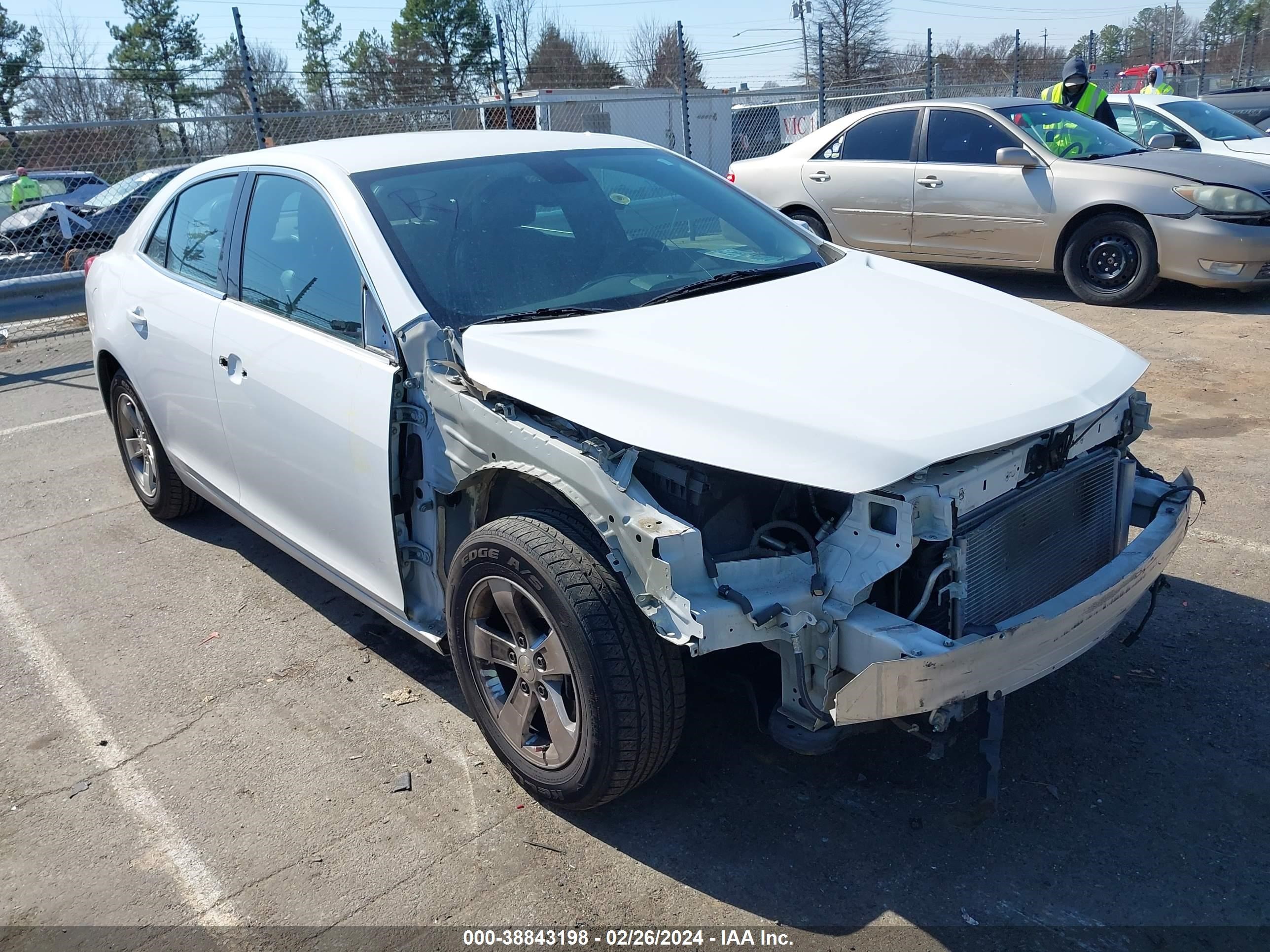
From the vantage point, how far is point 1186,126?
1116 cm

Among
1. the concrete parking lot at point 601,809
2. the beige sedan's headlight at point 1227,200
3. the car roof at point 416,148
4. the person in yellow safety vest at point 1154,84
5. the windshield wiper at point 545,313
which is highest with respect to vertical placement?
the person in yellow safety vest at point 1154,84

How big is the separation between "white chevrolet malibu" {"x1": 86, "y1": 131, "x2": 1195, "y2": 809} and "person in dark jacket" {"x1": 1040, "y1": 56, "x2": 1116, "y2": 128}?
733 centimetres

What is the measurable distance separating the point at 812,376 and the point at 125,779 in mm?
2491

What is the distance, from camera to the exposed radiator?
2.67 meters

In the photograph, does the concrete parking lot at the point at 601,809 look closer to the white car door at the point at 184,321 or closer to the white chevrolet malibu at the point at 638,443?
the white chevrolet malibu at the point at 638,443

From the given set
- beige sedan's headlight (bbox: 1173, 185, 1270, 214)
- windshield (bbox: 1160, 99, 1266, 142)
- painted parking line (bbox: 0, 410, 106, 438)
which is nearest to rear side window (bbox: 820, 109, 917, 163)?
beige sedan's headlight (bbox: 1173, 185, 1270, 214)

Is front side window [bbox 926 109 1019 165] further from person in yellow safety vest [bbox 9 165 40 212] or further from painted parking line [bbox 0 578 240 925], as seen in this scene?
person in yellow safety vest [bbox 9 165 40 212]

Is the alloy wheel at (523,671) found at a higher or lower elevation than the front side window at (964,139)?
lower

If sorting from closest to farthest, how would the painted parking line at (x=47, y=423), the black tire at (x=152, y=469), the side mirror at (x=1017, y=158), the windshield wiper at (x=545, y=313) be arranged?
1. the windshield wiper at (x=545, y=313)
2. the black tire at (x=152, y=469)
3. the painted parking line at (x=47, y=423)
4. the side mirror at (x=1017, y=158)

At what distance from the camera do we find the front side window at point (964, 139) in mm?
8930

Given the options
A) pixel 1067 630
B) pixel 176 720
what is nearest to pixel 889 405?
pixel 1067 630

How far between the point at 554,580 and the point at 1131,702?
6.56ft

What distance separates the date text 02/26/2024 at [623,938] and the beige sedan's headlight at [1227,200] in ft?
24.4

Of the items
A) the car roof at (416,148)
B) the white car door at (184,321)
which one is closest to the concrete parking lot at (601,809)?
the white car door at (184,321)
